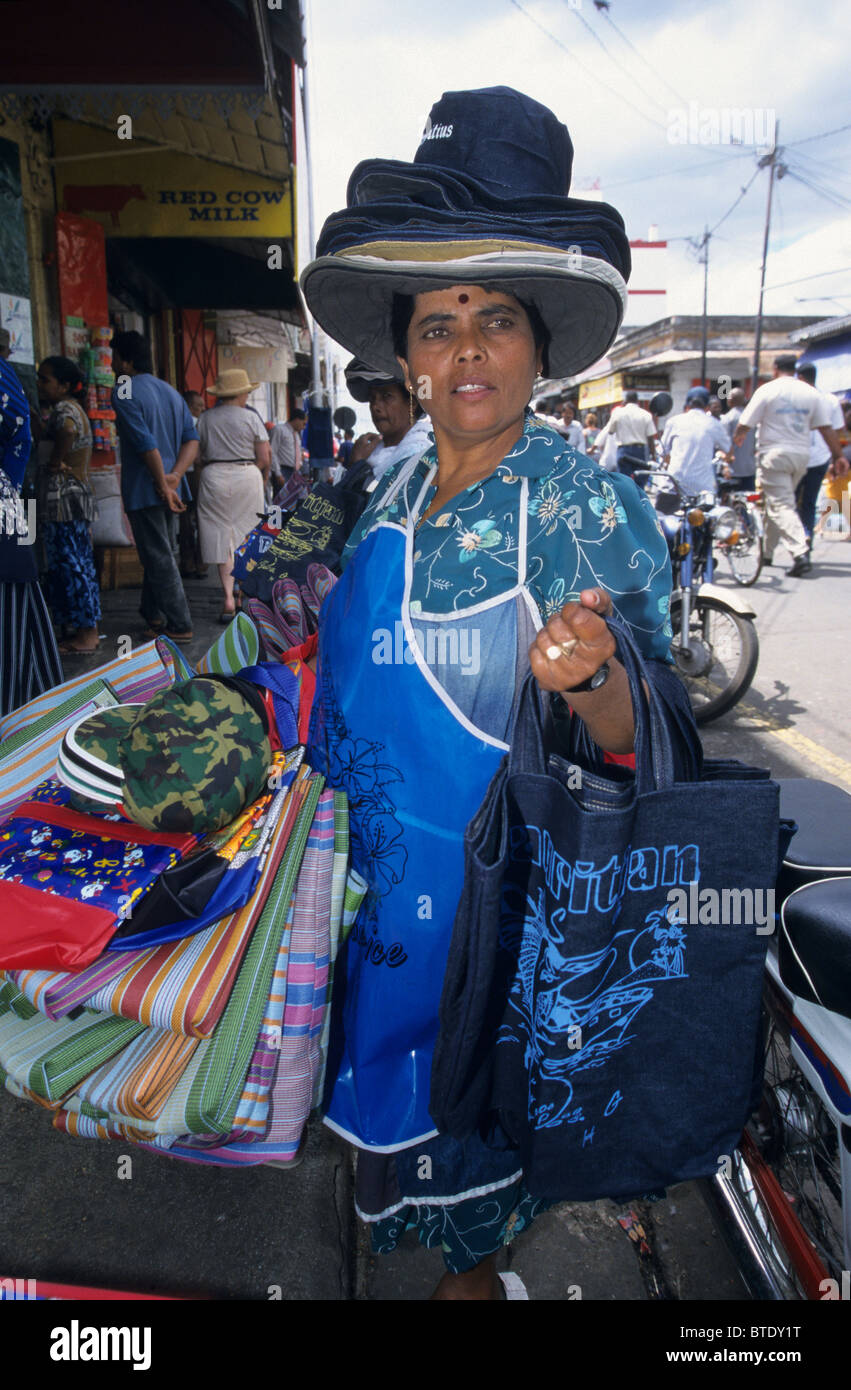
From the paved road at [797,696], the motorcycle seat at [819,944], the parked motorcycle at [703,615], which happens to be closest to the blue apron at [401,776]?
the motorcycle seat at [819,944]

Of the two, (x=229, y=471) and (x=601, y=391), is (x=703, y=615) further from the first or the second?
(x=601, y=391)

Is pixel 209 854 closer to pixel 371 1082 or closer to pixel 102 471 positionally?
pixel 371 1082

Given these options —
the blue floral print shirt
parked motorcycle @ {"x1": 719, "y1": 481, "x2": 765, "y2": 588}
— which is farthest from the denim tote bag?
parked motorcycle @ {"x1": 719, "y1": 481, "x2": 765, "y2": 588}

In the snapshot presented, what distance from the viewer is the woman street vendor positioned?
1.18 m

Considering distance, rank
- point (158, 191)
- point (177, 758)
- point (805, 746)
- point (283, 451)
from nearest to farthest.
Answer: point (177, 758)
point (805, 746)
point (158, 191)
point (283, 451)

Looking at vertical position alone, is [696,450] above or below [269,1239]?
Result: above

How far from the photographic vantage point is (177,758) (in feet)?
3.72

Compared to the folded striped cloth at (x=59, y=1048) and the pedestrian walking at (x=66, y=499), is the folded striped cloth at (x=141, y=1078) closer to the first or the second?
the folded striped cloth at (x=59, y=1048)

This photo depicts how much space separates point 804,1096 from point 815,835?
464 mm

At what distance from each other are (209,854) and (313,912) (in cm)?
17

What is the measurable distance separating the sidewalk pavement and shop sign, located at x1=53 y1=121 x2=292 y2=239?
667 centimetres

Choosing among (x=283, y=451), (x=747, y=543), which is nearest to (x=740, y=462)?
(x=747, y=543)

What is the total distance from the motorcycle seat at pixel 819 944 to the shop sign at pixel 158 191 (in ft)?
22.8
